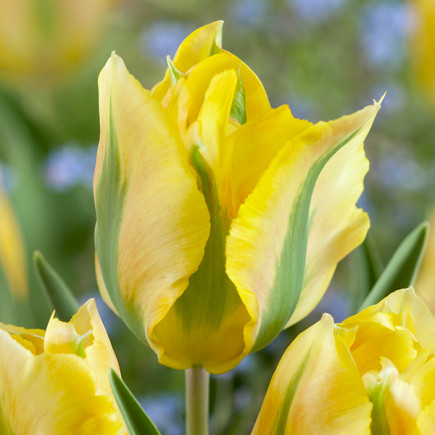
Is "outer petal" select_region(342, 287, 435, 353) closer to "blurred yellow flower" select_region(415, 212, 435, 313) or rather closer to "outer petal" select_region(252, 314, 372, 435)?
"outer petal" select_region(252, 314, 372, 435)

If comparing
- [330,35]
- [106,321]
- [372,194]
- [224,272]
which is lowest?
[372,194]

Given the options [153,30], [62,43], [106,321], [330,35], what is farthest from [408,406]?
[330,35]

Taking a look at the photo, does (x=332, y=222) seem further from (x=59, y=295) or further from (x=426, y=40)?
(x=426, y=40)

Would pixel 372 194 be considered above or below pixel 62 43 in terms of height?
below

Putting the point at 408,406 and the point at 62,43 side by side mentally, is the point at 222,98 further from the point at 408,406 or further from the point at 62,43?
the point at 62,43

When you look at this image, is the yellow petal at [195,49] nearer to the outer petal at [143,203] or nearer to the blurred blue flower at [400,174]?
the outer petal at [143,203]

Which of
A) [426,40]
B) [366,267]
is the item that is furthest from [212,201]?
[426,40]

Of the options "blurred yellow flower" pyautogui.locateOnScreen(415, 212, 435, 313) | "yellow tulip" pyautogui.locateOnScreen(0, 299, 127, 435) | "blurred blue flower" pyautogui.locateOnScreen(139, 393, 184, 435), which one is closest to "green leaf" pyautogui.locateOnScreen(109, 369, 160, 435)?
"yellow tulip" pyautogui.locateOnScreen(0, 299, 127, 435)
